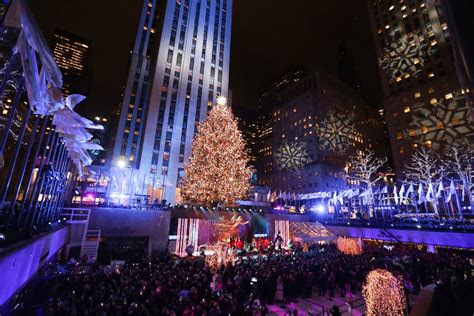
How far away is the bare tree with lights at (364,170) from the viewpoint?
3313cm

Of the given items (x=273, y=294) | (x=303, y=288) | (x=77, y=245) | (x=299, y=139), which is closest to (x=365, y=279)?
(x=303, y=288)

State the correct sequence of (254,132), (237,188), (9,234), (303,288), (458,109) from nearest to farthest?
(9,234) < (303,288) < (237,188) < (458,109) < (254,132)

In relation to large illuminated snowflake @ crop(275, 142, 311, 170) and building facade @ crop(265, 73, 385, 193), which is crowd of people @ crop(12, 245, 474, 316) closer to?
building facade @ crop(265, 73, 385, 193)

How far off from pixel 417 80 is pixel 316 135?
30.5m

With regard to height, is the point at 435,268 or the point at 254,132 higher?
the point at 254,132

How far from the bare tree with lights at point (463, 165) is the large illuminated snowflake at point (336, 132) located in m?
34.4

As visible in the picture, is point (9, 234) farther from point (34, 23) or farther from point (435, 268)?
point (435, 268)

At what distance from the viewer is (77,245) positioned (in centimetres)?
1816

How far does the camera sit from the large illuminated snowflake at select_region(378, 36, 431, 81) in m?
58.2

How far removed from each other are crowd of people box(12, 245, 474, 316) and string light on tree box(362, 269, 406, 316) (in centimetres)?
68

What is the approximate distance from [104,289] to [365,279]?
15127 millimetres

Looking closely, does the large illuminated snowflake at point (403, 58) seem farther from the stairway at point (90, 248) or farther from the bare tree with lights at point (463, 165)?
the stairway at point (90, 248)

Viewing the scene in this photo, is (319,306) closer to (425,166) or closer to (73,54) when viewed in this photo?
(425,166)

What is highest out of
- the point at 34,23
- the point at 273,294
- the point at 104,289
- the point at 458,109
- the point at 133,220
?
the point at 458,109
